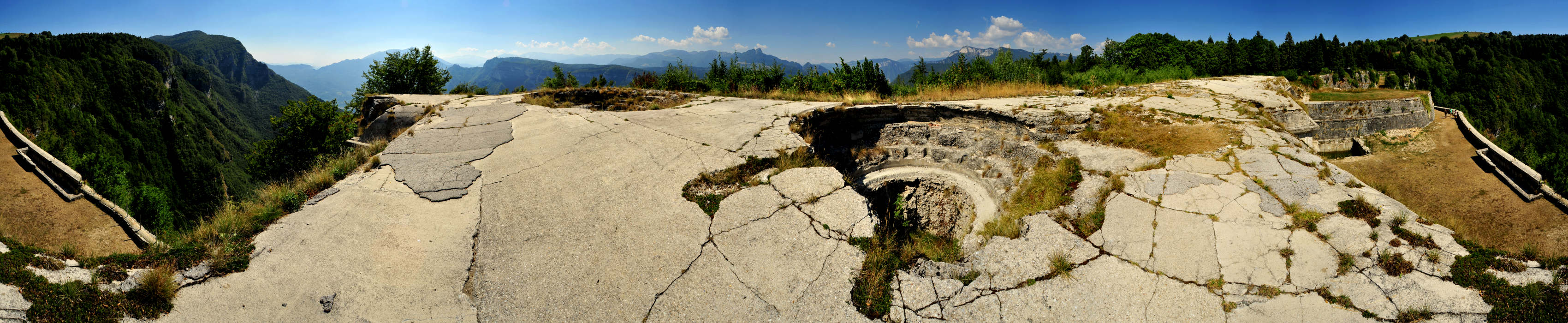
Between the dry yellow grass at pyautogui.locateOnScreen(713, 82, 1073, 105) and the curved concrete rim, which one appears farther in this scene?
the dry yellow grass at pyautogui.locateOnScreen(713, 82, 1073, 105)

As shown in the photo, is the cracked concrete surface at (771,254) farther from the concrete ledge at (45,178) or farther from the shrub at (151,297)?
the concrete ledge at (45,178)

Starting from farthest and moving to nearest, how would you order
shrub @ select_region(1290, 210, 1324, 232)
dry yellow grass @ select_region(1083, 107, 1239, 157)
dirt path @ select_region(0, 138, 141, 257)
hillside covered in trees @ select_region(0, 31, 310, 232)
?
hillside covered in trees @ select_region(0, 31, 310, 232)
dry yellow grass @ select_region(1083, 107, 1239, 157)
dirt path @ select_region(0, 138, 141, 257)
shrub @ select_region(1290, 210, 1324, 232)

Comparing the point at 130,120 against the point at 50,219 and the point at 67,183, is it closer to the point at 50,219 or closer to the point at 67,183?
the point at 67,183

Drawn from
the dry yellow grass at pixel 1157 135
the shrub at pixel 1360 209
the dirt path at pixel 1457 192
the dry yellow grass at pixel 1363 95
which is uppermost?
the dry yellow grass at pixel 1363 95

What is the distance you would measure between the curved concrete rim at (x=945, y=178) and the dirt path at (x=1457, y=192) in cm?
451

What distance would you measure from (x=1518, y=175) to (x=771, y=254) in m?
14.0

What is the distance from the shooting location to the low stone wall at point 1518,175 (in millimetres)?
7281

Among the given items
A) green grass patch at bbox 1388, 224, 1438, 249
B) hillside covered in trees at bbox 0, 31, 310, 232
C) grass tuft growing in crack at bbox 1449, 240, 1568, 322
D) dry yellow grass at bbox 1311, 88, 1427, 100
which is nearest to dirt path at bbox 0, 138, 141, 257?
hillside covered in trees at bbox 0, 31, 310, 232

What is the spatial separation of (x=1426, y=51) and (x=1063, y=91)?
99.5ft

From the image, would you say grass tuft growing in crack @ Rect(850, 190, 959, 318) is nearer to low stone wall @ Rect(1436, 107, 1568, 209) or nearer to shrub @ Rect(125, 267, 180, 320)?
shrub @ Rect(125, 267, 180, 320)

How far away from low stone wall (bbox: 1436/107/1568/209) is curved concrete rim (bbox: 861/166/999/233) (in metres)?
8.04

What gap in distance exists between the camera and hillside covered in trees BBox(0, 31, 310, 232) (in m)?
16.4

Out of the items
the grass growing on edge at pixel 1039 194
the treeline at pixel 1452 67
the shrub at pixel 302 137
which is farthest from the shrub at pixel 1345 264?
the shrub at pixel 302 137

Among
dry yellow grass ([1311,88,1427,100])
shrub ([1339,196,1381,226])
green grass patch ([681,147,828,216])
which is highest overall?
dry yellow grass ([1311,88,1427,100])
